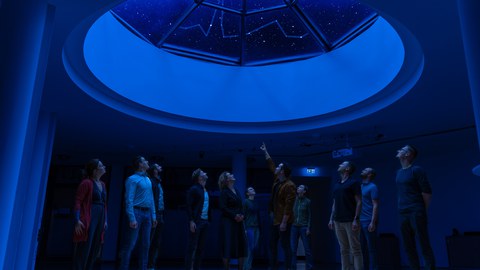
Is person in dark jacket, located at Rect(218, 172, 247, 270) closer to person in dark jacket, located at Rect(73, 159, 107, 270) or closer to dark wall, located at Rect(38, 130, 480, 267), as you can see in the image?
person in dark jacket, located at Rect(73, 159, 107, 270)

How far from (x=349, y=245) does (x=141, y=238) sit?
106 inches

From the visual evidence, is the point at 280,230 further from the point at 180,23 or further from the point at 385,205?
the point at 385,205

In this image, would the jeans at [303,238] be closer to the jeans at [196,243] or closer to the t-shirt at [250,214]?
the jeans at [196,243]

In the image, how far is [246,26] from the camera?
27.0 ft

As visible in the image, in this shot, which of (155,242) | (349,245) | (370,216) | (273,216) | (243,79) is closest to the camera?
(349,245)

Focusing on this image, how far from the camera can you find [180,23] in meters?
7.78

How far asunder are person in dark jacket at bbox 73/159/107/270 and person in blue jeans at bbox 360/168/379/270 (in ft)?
11.6

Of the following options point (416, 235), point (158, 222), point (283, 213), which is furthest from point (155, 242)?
point (416, 235)

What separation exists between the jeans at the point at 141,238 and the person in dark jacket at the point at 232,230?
40.7 inches

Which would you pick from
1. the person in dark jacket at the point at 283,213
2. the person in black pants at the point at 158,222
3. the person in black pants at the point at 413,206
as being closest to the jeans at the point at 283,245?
the person in dark jacket at the point at 283,213

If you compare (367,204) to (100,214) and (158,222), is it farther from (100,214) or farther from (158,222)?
(100,214)

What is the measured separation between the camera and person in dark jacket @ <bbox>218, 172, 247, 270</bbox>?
5.43 m

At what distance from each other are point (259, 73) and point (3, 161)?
6870 millimetres

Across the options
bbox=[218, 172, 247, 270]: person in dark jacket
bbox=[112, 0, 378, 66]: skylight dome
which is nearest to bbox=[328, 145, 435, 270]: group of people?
bbox=[218, 172, 247, 270]: person in dark jacket
